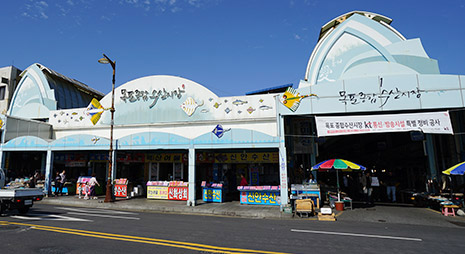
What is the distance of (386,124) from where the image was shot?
13508 mm

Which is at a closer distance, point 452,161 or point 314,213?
point 314,213

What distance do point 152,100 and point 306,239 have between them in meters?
14.1

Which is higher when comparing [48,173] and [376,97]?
[376,97]

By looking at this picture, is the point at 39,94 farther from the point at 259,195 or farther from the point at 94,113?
the point at 259,195

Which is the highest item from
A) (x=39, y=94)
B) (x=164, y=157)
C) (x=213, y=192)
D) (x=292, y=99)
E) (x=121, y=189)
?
(x=39, y=94)

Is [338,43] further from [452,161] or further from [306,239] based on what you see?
[306,239]

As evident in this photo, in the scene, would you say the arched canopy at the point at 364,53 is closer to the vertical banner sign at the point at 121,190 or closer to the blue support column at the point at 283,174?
the blue support column at the point at 283,174

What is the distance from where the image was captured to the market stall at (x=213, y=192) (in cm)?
1598

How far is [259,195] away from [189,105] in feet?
24.1

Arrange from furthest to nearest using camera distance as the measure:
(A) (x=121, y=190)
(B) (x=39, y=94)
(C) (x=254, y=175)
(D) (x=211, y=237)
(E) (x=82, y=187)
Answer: (B) (x=39, y=94) < (C) (x=254, y=175) < (A) (x=121, y=190) < (E) (x=82, y=187) < (D) (x=211, y=237)

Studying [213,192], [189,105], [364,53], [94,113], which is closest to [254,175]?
[213,192]

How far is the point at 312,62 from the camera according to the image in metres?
A: 17.6

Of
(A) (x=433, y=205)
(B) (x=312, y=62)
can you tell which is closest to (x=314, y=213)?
(A) (x=433, y=205)

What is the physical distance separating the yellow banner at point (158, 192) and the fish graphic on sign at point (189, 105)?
5.22m
